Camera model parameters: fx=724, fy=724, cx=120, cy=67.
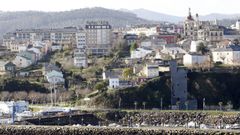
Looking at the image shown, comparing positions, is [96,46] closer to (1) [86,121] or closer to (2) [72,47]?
(2) [72,47]

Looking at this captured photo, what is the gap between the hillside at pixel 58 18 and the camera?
326 ft

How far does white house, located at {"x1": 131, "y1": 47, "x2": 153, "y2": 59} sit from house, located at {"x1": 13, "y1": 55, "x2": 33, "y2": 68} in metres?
6.80

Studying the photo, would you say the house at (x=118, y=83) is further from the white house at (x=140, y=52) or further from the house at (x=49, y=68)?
the white house at (x=140, y=52)

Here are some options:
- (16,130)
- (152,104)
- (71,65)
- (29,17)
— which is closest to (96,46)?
(71,65)

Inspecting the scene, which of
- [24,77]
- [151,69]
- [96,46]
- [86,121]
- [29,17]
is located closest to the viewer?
[86,121]

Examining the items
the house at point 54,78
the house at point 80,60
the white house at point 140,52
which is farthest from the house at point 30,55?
the white house at point 140,52

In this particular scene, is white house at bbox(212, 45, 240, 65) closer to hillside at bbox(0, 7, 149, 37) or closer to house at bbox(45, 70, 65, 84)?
house at bbox(45, 70, 65, 84)

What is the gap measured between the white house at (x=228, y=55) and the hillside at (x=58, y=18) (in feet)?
175

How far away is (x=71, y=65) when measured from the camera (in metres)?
45.8

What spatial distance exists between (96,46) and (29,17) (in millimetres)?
57467

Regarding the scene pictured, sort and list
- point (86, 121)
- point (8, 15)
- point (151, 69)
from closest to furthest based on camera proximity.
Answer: point (86, 121) < point (151, 69) < point (8, 15)

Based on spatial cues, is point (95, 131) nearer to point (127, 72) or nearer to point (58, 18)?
point (127, 72)

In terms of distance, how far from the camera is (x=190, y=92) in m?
36.4

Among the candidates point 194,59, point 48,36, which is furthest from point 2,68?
point 48,36
